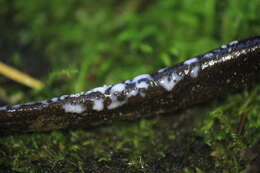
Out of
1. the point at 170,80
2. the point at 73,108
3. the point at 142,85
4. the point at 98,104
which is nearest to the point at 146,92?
the point at 142,85

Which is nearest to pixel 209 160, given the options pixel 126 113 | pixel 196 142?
pixel 196 142

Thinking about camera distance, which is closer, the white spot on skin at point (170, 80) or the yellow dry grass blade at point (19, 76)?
the white spot on skin at point (170, 80)

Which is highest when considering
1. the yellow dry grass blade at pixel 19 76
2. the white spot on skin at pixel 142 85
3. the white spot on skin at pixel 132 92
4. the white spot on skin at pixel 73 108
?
the yellow dry grass blade at pixel 19 76

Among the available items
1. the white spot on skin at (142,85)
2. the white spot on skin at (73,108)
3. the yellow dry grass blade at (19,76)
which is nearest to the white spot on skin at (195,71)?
the white spot on skin at (142,85)

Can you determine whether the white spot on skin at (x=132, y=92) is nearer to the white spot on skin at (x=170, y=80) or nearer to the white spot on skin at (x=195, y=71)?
the white spot on skin at (x=170, y=80)

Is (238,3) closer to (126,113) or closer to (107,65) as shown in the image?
(107,65)

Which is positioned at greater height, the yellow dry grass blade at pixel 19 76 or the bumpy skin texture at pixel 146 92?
the yellow dry grass blade at pixel 19 76

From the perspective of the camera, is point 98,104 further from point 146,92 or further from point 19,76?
point 19,76
